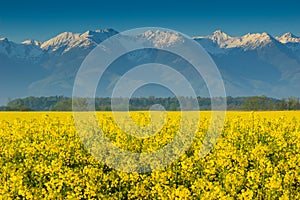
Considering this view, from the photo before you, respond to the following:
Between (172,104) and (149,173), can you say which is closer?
(149,173)

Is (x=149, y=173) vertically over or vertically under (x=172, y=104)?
under

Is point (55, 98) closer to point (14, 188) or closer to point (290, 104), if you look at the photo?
point (290, 104)

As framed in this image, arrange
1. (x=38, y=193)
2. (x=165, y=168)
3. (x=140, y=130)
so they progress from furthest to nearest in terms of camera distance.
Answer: (x=140, y=130), (x=165, y=168), (x=38, y=193)

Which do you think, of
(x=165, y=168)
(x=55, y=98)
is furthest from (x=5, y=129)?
(x=55, y=98)

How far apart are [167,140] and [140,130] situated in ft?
10.9

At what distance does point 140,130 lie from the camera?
19859mm

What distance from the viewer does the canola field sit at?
1018 centimetres

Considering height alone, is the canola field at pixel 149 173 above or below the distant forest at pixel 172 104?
below

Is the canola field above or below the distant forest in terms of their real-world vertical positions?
below

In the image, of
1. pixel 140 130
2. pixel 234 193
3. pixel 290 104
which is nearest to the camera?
pixel 234 193

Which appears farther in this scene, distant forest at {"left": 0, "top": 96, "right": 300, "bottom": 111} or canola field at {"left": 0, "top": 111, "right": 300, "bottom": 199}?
distant forest at {"left": 0, "top": 96, "right": 300, "bottom": 111}

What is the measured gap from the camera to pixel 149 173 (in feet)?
42.4

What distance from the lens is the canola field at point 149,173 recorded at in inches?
401

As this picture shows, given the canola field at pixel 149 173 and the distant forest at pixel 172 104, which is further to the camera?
the distant forest at pixel 172 104
